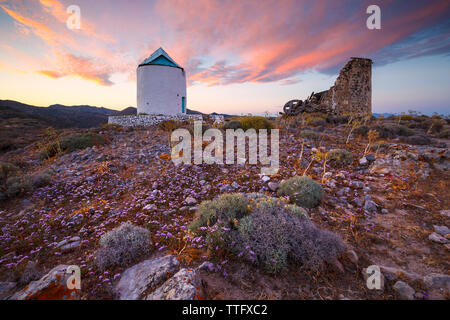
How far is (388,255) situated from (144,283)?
3.37m

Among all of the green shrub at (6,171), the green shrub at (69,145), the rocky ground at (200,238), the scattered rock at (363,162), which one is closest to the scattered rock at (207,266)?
the rocky ground at (200,238)

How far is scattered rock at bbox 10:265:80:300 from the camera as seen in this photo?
189 centimetres

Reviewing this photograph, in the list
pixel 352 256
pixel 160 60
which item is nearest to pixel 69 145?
pixel 352 256

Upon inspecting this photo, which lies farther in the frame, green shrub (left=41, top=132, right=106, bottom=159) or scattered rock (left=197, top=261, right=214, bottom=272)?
green shrub (left=41, top=132, right=106, bottom=159)

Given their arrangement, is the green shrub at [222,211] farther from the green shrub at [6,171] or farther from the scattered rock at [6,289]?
the green shrub at [6,171]

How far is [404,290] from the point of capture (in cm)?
204

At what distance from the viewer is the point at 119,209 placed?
4207 mm

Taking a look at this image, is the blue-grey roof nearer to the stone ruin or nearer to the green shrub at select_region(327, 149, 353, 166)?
the stone ruin

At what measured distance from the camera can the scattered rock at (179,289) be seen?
69.7 inches

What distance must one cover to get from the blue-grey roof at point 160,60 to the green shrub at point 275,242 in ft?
71.7

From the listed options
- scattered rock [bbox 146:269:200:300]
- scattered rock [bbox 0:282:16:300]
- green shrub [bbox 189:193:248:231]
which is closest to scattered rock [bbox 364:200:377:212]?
green shrub [bbox 189:193:248:231]

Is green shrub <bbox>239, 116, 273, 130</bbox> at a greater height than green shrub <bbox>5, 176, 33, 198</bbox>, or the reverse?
green shrub <bbox>239, 116, 273, 130</bbox>

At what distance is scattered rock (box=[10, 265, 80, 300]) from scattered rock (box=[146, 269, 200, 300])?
0.90 m
